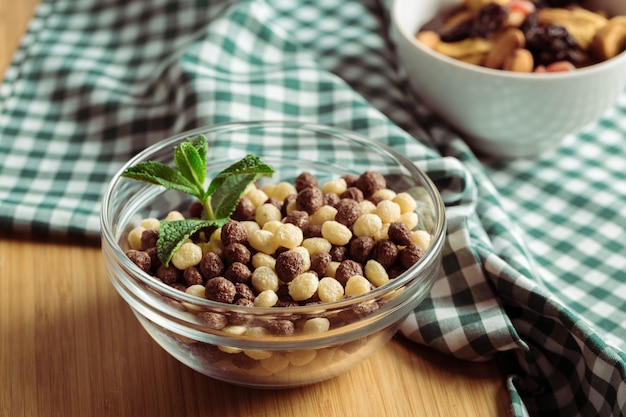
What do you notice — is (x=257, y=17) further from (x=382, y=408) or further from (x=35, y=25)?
(x=382, y=408)

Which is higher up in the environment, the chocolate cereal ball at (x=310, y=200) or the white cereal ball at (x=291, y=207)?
the chocolate cereal ball at (x=310, y=200)

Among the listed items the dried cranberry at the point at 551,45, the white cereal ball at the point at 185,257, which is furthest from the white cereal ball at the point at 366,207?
the dried cranberry at the point at 551,45

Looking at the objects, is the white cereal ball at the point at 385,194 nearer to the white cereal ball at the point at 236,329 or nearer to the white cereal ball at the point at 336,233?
the white cereal ball at the point at 336,233

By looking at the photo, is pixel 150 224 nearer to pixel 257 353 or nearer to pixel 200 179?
pixel 200 179

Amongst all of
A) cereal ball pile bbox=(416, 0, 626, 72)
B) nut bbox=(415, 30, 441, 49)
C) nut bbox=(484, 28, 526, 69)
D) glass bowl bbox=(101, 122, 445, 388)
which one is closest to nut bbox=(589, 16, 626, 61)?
cereal ball pile bbox=(416, 0, 626, 72)

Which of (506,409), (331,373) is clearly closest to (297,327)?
(331,373)

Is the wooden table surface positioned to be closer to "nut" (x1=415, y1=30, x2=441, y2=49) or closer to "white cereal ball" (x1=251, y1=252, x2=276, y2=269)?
"white cereal ball" (x1=251, y1=252, x2=276, y2=269)
